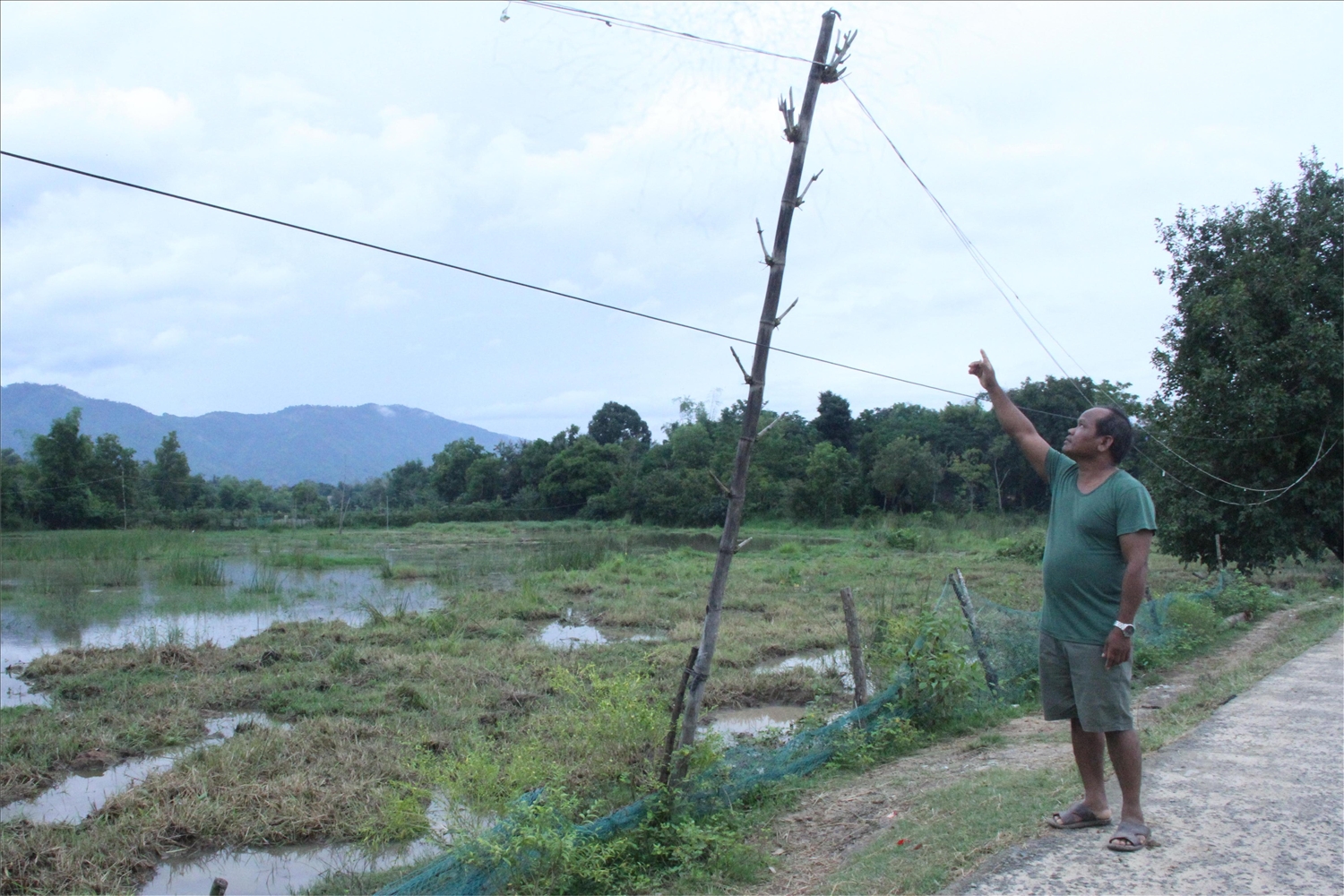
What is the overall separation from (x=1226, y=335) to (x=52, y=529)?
3846 centimetres

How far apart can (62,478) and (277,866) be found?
36849 mm

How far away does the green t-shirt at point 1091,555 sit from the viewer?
333cm

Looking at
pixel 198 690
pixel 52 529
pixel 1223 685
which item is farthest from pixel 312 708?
pixel 52 529

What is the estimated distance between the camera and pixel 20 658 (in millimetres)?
11898

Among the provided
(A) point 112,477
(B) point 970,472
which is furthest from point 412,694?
(A) point 112,477

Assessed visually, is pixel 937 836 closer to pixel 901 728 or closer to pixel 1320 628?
pixel 901 728

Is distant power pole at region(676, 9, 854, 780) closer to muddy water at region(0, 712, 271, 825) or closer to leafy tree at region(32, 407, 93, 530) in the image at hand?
muddy water at region(0, 712, 271, 825)

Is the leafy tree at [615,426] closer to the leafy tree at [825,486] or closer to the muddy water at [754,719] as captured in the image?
the leafy tree at [825,486]

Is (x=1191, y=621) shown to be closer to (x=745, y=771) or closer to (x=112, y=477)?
(x=745, y=771)

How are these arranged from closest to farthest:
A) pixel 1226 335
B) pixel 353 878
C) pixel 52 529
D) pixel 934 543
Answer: pixel 353 878
pixel 1226 335
pixel 934 543
pixel 52 529

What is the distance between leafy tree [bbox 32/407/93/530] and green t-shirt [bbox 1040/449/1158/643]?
39.5m

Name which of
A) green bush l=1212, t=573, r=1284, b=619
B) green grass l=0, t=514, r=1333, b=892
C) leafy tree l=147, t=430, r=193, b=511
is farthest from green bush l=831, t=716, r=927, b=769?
leafy tree l=147, t=430, r=193, b=511

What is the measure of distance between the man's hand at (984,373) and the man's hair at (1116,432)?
1.66ft

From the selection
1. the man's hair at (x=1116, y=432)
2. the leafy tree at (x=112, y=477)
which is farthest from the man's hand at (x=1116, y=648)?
the leafy tree at (x=112, y=477)
